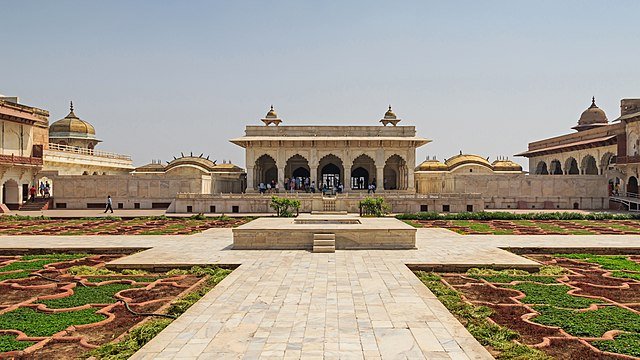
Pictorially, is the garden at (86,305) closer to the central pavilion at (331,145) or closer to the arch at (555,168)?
the central pavilion at (331,145)

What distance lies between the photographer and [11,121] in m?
28.6

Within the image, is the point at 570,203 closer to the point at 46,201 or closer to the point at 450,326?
the point at 450,326

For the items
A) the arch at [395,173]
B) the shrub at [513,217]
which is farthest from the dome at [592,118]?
the shrub at [513,217]

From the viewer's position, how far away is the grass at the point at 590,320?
5.48 meters

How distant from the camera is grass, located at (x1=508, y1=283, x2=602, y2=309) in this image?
6657 mm

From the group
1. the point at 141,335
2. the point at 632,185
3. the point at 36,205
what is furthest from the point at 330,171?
the point at 141,335

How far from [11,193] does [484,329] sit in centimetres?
3012

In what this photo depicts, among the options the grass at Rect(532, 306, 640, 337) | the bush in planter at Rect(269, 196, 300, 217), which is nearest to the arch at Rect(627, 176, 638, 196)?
the bush in planter at Rect(269, 196, 300, 217)

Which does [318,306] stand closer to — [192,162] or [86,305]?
[86,305]

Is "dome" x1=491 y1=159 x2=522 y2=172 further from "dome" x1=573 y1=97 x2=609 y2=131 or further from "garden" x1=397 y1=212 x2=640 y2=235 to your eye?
"garden" x1=397 y1=212 x2=640 y2=235

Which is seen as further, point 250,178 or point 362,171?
point 362,171

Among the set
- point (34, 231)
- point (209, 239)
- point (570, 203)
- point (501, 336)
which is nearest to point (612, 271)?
point (501, 336)

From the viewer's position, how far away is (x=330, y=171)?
3684 cm

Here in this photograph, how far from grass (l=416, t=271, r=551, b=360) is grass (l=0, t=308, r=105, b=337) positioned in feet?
14.0
